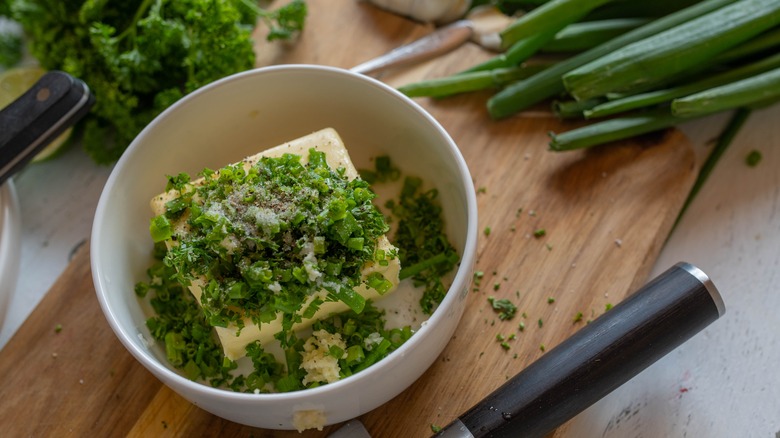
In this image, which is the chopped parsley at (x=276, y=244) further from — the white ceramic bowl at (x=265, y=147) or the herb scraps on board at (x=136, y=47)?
the herb scraps on board at (x=136, y=47)

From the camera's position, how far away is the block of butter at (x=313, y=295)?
1.53 meters

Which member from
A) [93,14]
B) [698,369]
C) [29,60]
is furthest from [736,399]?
[29,60]

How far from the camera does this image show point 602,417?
5.71ft

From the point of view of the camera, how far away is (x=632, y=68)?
190cm

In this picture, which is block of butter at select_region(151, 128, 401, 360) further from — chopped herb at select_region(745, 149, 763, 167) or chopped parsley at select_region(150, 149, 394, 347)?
chopped herb at select_region(745, 149, 763, 167)

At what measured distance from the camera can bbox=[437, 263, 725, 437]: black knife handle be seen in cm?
146

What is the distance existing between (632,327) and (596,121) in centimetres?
69

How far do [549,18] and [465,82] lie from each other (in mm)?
278

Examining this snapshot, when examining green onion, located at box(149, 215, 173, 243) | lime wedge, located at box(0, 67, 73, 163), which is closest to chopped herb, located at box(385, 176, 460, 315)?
green onion, located at box(149, 215, 173, 243)

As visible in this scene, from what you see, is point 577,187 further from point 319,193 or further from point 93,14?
point 93,14

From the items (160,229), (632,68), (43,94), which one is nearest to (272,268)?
(160,229)

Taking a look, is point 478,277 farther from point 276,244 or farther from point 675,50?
point 675,50

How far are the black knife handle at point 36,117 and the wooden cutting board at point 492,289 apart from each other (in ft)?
0.92

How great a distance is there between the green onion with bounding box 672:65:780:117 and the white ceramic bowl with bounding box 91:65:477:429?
65cm
